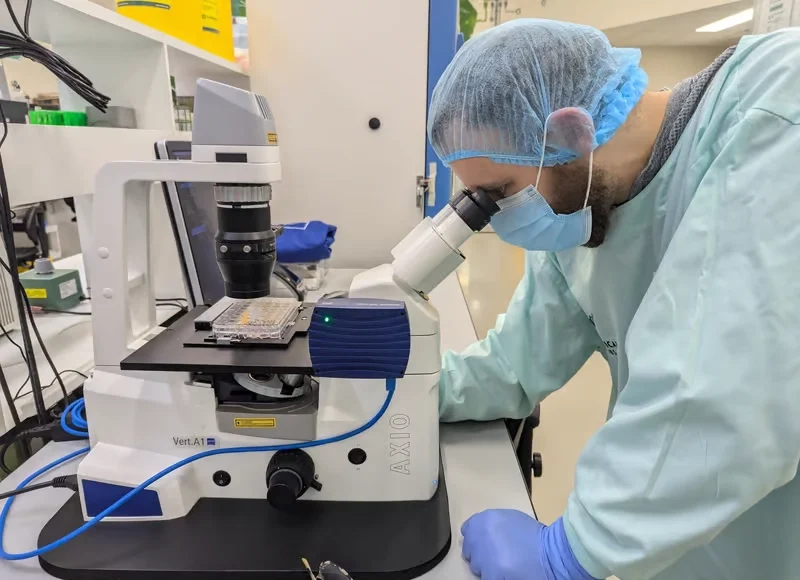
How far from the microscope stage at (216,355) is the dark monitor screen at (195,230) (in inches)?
16.2

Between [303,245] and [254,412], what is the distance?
0.97 meters

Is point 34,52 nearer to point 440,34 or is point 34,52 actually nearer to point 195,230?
point 195,230

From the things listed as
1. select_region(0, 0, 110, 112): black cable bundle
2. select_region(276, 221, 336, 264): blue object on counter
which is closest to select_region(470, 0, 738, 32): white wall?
select_region(276, 221, 336, 264): blue object on counter

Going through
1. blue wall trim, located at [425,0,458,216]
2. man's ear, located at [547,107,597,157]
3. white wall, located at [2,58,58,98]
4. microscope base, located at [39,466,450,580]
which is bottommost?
microscope base, located at [39,466,450,580]

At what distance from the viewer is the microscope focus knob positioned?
0.69 meters

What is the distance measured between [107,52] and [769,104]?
4.59ft

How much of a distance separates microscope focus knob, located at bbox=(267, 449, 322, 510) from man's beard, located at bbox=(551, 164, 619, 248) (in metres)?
0.46

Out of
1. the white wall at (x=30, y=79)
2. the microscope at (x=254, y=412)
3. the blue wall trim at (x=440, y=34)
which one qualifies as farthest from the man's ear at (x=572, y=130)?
the white wall at (x=30, y=79)

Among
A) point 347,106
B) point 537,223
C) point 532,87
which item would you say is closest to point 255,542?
point 537,223

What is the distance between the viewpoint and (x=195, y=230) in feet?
4.04

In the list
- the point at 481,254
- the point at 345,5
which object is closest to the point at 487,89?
the point at 345,5

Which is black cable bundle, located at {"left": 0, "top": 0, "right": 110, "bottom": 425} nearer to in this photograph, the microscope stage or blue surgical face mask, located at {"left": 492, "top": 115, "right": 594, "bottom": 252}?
the microscope stage

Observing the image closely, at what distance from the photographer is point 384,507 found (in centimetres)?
75

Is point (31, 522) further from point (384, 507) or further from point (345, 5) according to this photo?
point (345, 5)
